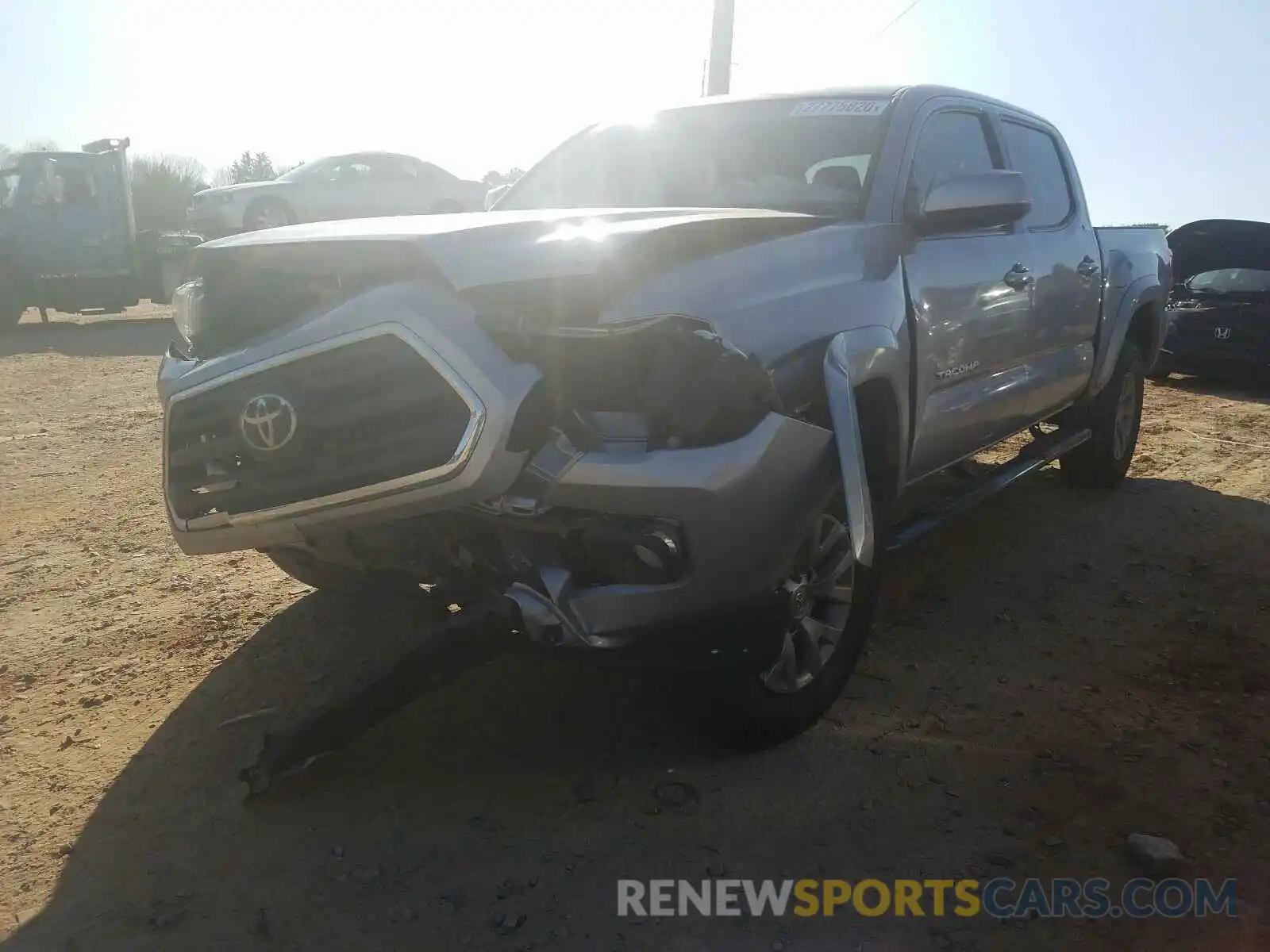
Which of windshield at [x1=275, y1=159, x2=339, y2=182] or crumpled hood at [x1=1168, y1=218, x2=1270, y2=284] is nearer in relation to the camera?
crumpled hood at [x1=1168, y1=218, x2=1270, y2=284]

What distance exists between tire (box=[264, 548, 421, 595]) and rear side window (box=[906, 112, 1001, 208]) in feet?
6.89

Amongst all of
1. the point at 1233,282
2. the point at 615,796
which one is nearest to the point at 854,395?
the point at 615,796

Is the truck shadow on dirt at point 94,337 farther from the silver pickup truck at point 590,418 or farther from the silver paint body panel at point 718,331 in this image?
the silver paint body panel at point 718,331

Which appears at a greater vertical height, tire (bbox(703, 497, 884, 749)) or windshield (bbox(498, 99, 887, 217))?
windshield (bbox(498, 99, 887, 217))

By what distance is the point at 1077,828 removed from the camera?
2604mm

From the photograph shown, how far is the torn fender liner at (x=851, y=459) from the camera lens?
2551 millimetres

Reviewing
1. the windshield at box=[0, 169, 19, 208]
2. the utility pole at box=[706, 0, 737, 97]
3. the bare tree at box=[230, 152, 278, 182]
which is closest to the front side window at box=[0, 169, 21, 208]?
the windshield at box=[0, 169, 19, 208]

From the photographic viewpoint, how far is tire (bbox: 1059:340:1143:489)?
5.70 metres

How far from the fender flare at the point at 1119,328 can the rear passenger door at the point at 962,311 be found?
3.71 ft

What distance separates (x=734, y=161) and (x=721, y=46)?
31.1ft

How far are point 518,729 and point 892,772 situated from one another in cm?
106

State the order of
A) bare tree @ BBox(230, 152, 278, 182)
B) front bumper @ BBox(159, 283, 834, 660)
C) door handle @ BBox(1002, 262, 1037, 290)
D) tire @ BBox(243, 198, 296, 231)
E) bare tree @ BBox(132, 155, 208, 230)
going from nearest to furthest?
front bumper @ BBox(159, 283, 834, 660) → door handle @ BBox(1002, 262, 1037, 290) → tire @ BBox(243, 198, 296, 231) → bare tree @ BBox(132, 155, 208, 230) → bare tree @ BBox(230, 152, 278, 182)

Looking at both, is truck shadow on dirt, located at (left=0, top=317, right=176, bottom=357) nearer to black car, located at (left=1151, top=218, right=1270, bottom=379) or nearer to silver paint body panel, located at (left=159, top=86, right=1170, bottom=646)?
silver paint body panel, located at (left=159, top=86, right=1170, bottom=646)

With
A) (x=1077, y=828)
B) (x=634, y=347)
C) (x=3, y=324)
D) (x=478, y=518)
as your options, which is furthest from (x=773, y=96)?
(x=3, y=324)
